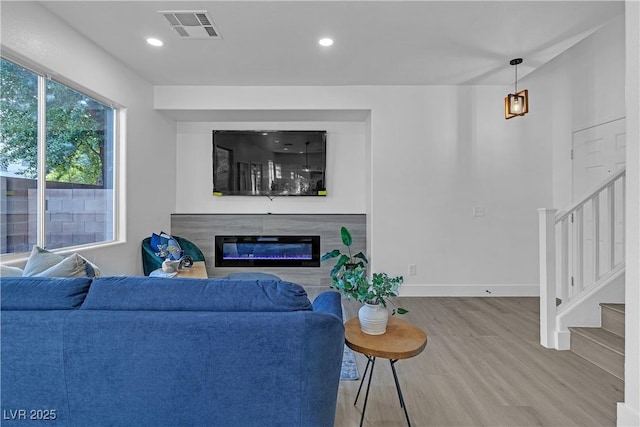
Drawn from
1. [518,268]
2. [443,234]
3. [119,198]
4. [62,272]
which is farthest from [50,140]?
[518,268]

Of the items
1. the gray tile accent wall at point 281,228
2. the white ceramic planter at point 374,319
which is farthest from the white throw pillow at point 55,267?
the gray tile accent wall at point 281,228

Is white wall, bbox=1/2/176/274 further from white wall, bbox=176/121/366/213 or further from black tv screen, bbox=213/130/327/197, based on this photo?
black tv screen, bbox=213/130/327/197

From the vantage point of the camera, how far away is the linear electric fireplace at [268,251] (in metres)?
4.54

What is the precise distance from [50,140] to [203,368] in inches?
99.7

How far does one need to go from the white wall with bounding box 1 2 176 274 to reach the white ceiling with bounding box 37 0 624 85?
15 cm

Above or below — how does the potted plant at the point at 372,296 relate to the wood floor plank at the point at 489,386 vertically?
above

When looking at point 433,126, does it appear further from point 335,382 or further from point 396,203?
point 335,382

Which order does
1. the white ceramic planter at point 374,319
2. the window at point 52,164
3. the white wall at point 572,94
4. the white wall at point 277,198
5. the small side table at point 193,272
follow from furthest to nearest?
the white wall at point 277,198 < the white wall at point 572,94 < the small side table at point 193,272 < the window at point 52,164 < the white ceramic planter at point 374,319

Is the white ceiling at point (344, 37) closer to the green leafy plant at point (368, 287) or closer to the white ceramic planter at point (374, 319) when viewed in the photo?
the green leafy plant at point (368, 287)

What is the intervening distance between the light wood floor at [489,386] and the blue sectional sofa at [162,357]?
698 mm

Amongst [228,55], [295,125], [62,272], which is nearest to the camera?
[62,272]

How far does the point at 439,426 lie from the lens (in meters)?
1.69

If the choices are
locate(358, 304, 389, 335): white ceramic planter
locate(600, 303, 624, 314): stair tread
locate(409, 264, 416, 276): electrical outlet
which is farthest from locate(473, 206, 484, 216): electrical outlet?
locate(358, 304, 389, 335): white ceramic planter

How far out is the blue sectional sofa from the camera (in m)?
1.24
